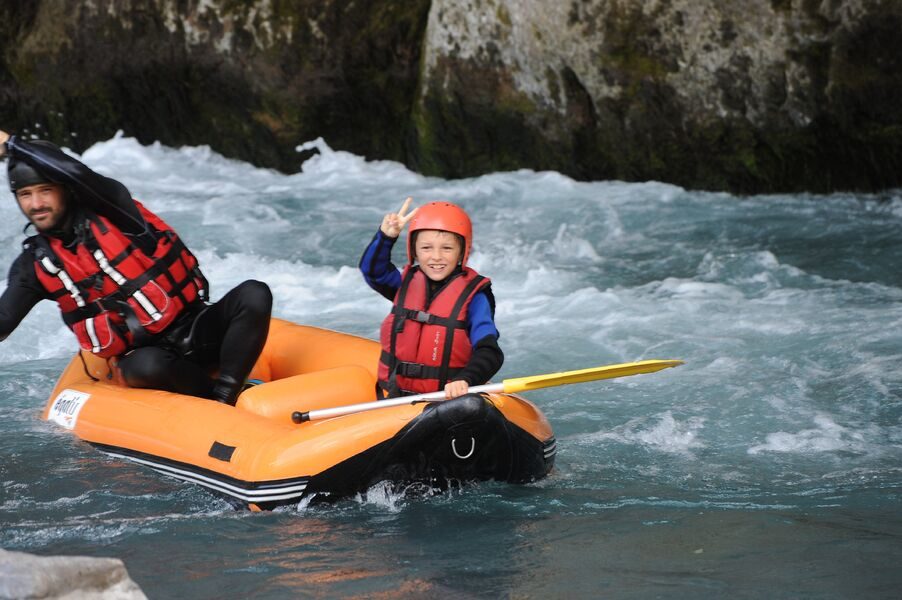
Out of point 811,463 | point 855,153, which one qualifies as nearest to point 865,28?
point 855,153

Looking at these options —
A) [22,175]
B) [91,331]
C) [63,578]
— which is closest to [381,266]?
[91,331]

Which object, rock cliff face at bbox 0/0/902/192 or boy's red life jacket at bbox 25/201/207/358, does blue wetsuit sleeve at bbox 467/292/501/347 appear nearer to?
boy's red life jacket at bbox 25/201/207/358

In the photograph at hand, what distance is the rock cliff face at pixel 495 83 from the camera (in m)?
8.02

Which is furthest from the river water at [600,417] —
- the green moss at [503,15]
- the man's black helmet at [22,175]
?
the green moss at [503,15]

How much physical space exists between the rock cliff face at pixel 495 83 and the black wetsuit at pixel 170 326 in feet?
15.9

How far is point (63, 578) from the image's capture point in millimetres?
2449

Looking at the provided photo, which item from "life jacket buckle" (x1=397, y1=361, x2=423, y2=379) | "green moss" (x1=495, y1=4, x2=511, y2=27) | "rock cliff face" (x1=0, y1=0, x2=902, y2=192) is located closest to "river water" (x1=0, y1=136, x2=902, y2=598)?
"rock cliff face" (x1=0, y1=0, x2=902, y2=192)

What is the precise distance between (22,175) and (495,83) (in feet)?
17.8

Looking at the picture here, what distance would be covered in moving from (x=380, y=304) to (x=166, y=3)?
445 centimetres

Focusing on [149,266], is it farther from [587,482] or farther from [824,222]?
[824,222]

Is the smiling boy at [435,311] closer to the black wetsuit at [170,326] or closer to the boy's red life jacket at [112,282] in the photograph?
the black wetsuit at [170,326]

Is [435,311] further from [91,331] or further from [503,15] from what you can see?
[503,15]

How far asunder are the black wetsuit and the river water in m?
0.38

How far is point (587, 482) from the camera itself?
157 inches
